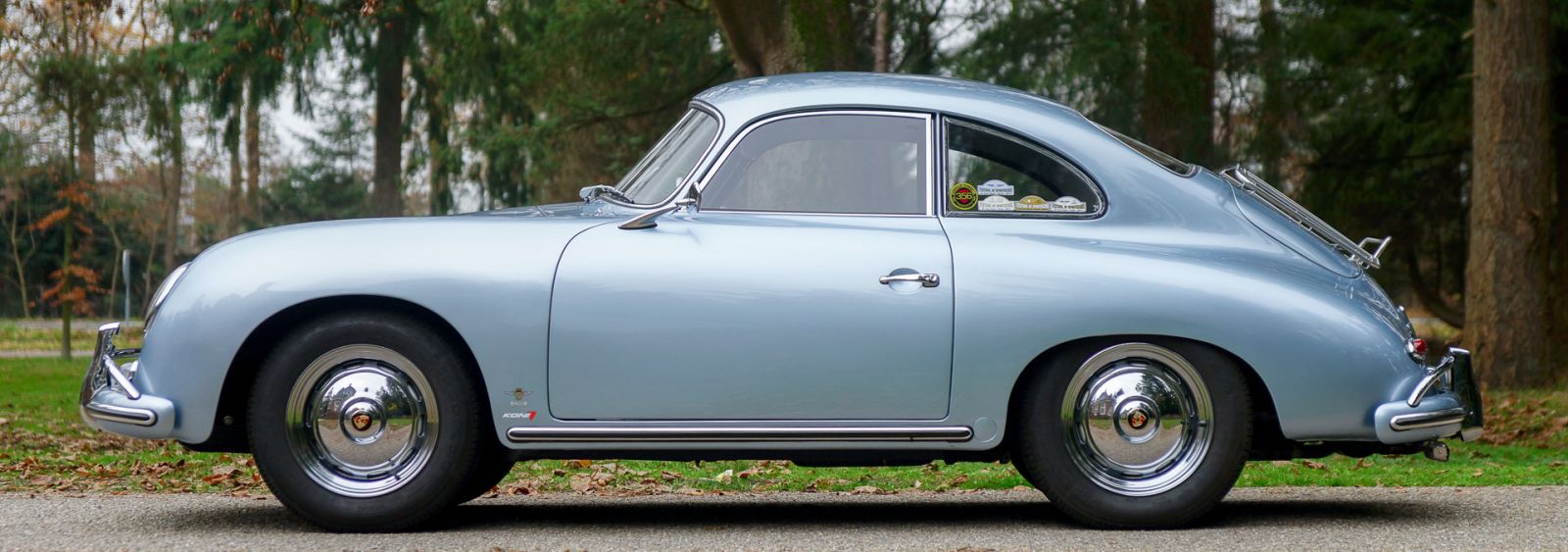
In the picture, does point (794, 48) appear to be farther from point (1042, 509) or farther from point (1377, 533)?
point (1377, 533)

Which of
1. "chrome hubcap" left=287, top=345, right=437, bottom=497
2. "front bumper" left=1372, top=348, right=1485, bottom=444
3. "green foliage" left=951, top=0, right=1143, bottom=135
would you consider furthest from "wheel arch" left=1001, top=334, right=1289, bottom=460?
"green foliage" left=951, top=0, right=1143, bottom=135

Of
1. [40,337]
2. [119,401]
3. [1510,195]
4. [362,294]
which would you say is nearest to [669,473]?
[362,294]

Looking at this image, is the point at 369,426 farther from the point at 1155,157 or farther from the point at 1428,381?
the point at 1428,381

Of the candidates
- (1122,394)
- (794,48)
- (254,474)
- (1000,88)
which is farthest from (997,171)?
(794,48)

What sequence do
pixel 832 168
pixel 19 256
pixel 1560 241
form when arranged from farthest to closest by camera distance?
pixel 19 256, pixel 1560 241, pixel 832 168

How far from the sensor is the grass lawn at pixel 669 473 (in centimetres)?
727

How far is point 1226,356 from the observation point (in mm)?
5270

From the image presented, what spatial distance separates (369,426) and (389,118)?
17582 mm

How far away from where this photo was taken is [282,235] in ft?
17.6

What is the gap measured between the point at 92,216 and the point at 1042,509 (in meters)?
38.4

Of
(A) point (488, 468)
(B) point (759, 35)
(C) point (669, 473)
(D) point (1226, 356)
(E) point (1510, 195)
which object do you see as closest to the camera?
(D) point (1226, 356)

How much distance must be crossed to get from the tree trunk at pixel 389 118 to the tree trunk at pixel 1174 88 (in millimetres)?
10273

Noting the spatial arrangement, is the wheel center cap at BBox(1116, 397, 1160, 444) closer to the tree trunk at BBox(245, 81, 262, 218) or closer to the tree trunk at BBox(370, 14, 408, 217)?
the tree trunk at BBox(370, 14, 408, 217)

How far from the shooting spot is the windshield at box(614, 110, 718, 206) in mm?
5500
